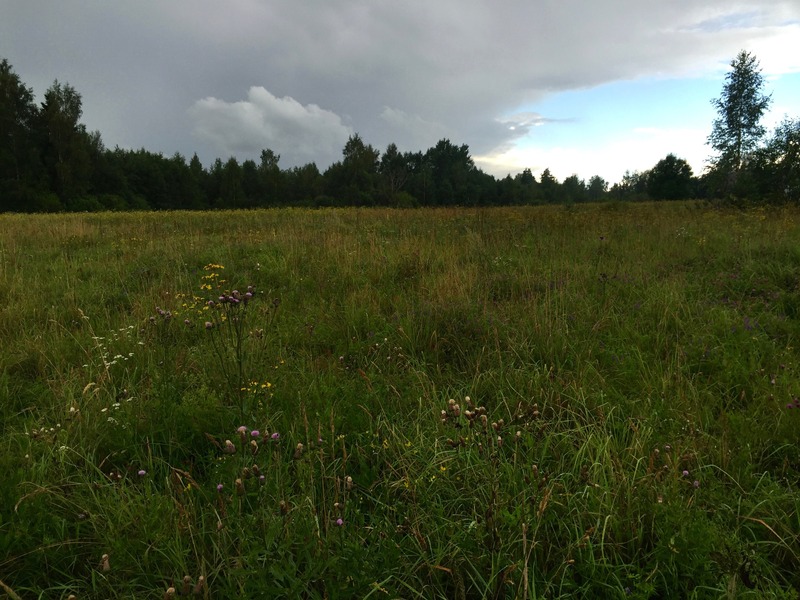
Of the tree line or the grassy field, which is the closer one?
the grassy field

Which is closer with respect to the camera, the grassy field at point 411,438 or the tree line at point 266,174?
the grassy field at point 411,438

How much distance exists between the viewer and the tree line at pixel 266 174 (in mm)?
25359

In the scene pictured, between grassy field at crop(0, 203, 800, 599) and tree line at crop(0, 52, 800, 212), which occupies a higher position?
tree line at crop(0, 52, 800, 212)

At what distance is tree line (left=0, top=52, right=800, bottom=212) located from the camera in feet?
83.2

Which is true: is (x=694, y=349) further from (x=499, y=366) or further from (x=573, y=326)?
(x=499, y=366)

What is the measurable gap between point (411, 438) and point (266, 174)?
6528cm

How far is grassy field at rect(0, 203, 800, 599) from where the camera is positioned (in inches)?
52.9

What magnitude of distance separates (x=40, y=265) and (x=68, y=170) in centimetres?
4760

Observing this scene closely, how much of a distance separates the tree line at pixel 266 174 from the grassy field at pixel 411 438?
47.5 ft

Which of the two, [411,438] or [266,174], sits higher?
[266,174]

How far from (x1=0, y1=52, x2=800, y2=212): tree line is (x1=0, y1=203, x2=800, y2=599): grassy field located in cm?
1448

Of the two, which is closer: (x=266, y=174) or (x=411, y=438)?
(x=411, y=438)

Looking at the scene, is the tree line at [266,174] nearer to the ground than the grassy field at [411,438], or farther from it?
farther from it

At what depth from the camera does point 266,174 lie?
201 feet
